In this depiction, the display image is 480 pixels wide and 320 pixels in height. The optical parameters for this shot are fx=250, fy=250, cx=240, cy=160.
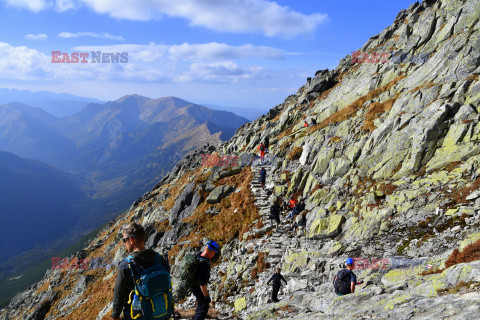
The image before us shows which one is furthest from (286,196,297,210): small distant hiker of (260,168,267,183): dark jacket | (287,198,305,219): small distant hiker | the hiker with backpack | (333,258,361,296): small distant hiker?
the hiker with backpack

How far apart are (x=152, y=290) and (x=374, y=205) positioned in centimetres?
1846

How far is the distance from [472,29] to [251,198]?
105 ft

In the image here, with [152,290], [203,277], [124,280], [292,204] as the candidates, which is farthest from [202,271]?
[292,204]

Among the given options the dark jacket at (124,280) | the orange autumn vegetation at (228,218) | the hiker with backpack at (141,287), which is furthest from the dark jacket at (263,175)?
the dark jacket at (124,280)

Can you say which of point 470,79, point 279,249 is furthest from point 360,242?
point 470,79

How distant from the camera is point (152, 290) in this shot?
5145 mm

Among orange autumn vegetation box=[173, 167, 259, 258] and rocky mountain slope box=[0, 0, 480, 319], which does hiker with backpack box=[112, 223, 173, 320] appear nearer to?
rocky mountain slope box=[0, 0, 480, 319]

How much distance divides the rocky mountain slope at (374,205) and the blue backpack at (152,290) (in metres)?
6.14

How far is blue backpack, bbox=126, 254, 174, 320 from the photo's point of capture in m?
5.12

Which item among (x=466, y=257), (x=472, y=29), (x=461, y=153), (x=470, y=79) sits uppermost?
(x=472, y=29)

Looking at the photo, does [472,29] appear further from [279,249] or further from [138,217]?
[138,217]

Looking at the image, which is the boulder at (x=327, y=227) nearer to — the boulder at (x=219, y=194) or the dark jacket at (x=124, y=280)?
the boulder at (x=219, y=194)

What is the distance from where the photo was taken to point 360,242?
17.4 m

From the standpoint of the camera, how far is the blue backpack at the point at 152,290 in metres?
5.12
